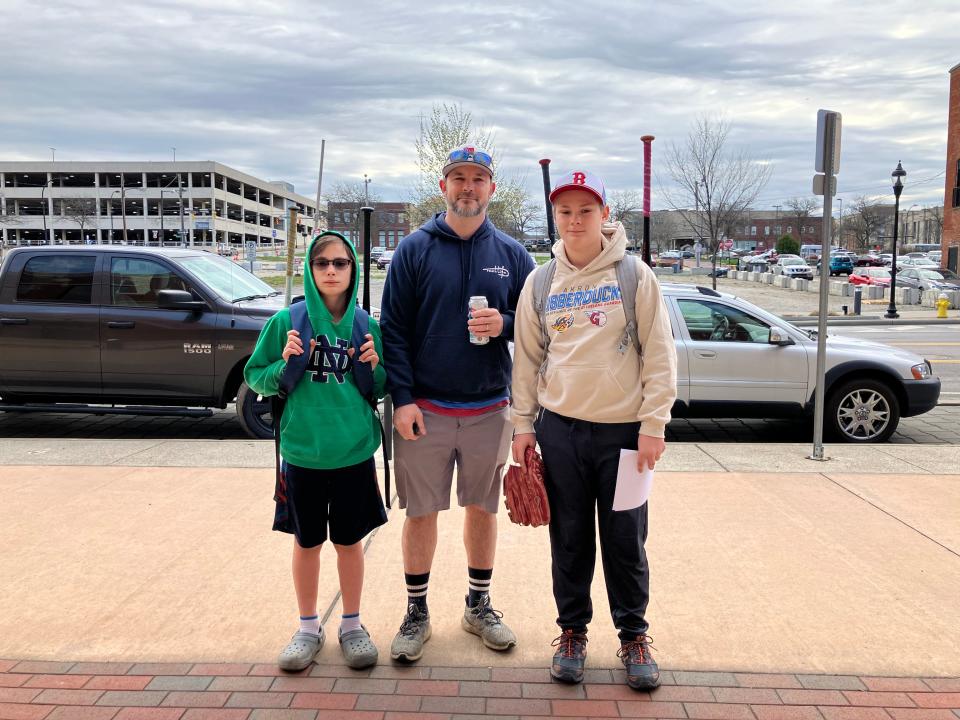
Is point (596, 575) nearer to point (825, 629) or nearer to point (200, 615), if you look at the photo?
point (825, 629)

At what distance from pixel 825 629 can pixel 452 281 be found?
217 centimetres

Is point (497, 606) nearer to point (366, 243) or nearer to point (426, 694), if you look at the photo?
point (426, 694)

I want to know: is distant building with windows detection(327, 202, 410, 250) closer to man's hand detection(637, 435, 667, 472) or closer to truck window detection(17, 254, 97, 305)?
truck window detection(17, 254, 97, 305)

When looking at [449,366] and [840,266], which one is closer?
[449,366]

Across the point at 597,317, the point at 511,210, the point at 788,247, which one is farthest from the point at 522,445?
the point at 788,247

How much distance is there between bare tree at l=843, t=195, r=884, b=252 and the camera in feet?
294

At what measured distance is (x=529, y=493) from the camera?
125 inches

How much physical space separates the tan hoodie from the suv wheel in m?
5.39

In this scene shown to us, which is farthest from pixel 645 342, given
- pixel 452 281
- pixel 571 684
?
pixel 571 684

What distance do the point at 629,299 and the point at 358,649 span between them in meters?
1.72

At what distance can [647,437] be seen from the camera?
2.99 metres

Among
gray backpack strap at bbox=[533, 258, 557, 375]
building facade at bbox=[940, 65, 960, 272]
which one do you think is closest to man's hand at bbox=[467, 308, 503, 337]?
gray backpack strap at bbox=[533, 258, 557, 375]

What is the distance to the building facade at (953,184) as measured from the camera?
4888 centimetres

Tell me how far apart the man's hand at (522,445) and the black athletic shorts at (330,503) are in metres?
0.59
